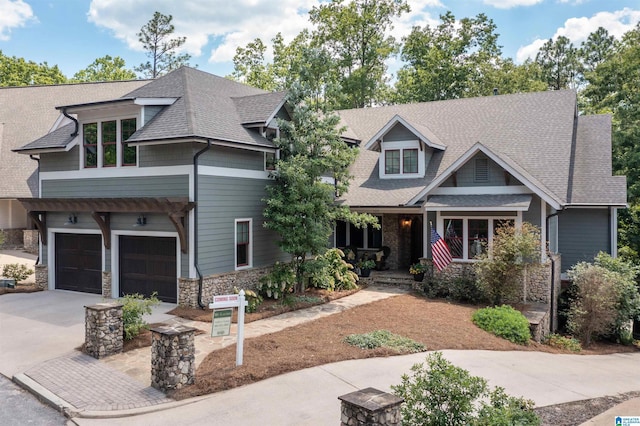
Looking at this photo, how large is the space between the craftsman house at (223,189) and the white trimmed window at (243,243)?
47 millimetres

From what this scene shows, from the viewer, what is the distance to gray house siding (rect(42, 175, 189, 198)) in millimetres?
13836

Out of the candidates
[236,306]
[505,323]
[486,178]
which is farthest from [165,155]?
[505,323]

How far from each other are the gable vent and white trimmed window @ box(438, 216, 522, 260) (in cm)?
143

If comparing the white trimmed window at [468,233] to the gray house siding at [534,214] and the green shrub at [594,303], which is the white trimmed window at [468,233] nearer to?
the gray house siding at [534,214]

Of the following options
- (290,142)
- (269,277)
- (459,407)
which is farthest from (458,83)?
(459,407)

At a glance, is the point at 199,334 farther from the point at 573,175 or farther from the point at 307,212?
the point at 573,175

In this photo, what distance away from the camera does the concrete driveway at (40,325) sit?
9.89 meters

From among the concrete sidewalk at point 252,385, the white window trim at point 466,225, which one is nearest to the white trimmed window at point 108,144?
the concrete sidewalk at point 252,385

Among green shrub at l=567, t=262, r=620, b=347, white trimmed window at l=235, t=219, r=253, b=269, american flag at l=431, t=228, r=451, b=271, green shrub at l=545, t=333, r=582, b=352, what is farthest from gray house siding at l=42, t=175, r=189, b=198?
green shrub at l=567, t=262, r=620, b=347

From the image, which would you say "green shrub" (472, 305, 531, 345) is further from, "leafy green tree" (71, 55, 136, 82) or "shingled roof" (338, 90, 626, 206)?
"leafy green tree" (71, 55, 136, 82)

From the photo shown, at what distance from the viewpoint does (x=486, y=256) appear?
14758mm

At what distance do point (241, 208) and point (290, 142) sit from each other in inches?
111

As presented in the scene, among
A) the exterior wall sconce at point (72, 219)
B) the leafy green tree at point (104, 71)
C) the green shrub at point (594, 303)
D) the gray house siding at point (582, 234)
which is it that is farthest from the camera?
the leafy green tree at point (104, 71)

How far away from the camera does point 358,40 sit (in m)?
37.6
